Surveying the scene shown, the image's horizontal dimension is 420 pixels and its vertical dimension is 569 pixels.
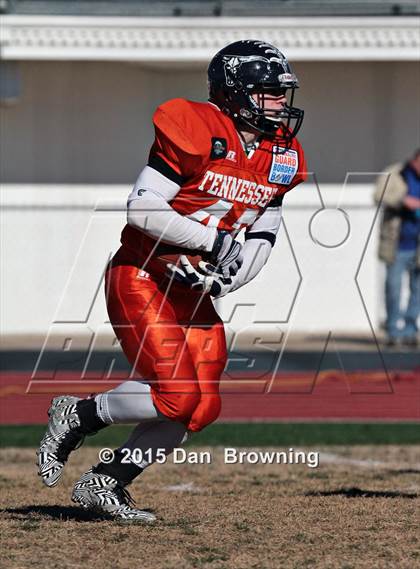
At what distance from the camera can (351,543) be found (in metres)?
4.60

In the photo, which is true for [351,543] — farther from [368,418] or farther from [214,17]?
[214,17]

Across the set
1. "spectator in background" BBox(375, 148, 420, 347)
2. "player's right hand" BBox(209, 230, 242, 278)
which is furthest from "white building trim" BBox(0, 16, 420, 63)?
"player's right hand" BBox(209, 230, 242, 278)

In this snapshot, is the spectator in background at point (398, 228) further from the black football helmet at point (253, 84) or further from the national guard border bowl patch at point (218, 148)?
the national guard border bowl patch at point (218, 148)

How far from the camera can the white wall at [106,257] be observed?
44.2ft

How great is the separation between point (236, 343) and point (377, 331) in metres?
2.13

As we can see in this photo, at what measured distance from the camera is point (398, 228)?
11633mm

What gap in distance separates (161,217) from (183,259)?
27 cm

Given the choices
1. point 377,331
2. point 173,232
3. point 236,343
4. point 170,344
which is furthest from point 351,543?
point 377,331

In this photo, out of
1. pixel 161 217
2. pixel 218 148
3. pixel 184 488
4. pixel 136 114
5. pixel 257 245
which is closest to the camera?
pixel 161 217

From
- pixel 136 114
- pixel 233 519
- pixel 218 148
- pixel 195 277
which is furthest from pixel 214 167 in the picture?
pixel 136 114

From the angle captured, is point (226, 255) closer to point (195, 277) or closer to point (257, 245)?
point (195, 277)

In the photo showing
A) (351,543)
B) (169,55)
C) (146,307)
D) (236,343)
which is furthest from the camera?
(169,55)

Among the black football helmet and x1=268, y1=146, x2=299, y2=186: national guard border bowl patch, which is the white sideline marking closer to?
x1=268, y1=146, x2=299, y2=186: national guard border bowl patch

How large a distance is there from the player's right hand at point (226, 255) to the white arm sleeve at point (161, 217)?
40mm
